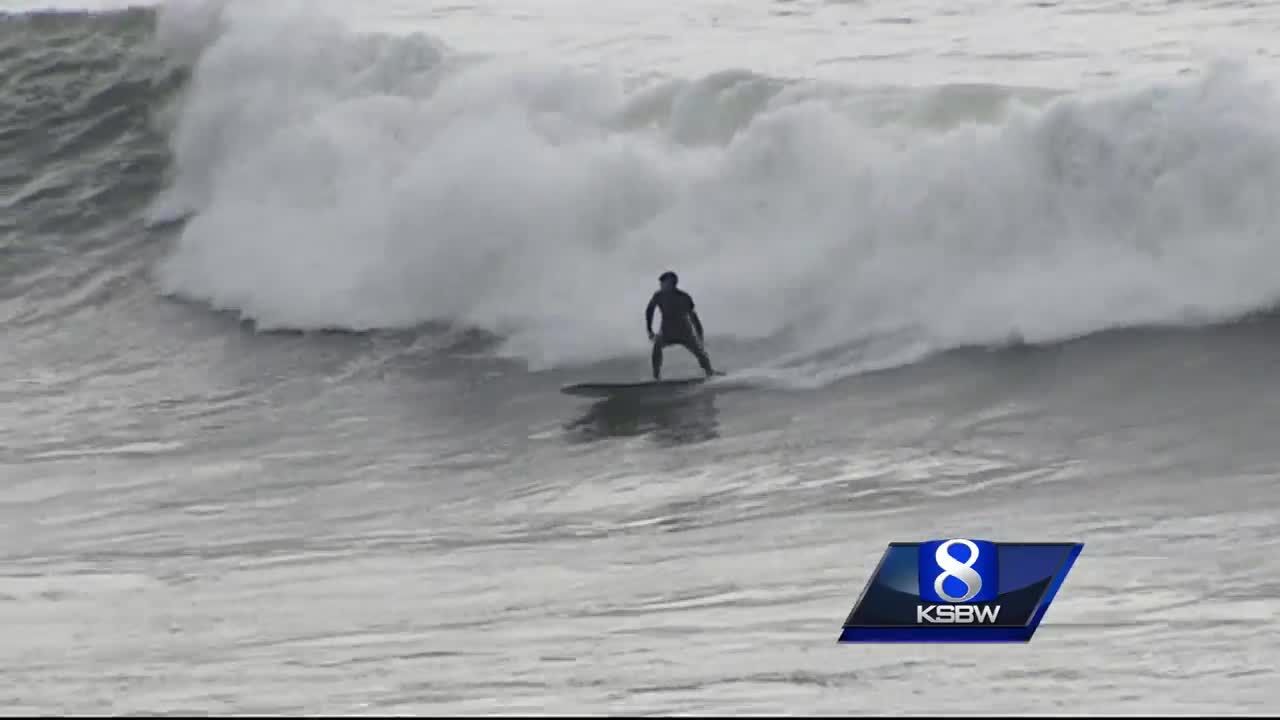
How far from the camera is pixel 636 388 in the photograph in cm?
1506

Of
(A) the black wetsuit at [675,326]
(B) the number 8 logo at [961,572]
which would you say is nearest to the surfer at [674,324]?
(A) the black wetsuit at [675,326]

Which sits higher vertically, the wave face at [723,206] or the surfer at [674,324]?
the wave face at [723,206]

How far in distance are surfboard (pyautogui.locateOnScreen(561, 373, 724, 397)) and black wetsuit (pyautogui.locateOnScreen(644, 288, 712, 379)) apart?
5.9 inches

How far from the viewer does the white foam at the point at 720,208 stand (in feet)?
51.4

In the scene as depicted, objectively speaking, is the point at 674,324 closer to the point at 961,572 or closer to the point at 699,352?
the point at 699,352

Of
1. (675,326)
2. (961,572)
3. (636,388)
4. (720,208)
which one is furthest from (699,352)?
(961,572)

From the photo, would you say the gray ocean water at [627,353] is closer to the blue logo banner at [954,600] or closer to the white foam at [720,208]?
the white foam at [720,208]

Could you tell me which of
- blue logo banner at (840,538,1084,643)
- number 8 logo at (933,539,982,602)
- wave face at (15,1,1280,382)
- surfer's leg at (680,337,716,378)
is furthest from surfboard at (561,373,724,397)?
number 8 logo at (933,539,982,602)

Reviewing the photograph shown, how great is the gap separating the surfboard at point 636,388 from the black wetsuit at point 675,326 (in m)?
→ 0.15

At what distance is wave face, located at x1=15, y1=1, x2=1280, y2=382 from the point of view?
15.7 metres

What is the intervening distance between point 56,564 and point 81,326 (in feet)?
26.1

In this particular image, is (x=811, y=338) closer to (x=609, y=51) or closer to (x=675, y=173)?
(x=675, y=173)

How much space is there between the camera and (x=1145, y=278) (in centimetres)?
1553

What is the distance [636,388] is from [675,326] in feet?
1.68
